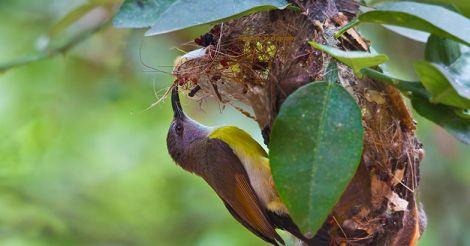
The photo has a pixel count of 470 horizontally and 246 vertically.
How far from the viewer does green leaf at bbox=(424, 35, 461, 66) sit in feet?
6.88

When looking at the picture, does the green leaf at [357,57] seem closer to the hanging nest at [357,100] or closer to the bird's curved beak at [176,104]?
the hanging nest at [357,100]

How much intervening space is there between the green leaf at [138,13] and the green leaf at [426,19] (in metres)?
0.67

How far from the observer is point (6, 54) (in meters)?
5.48

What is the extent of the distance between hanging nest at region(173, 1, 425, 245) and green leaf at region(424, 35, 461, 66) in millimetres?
297

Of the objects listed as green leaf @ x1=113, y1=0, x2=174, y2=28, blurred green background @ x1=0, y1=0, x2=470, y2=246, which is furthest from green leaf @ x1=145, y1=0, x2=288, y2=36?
blurred green background @ x1=0, y1=0, x2=470, y2=246

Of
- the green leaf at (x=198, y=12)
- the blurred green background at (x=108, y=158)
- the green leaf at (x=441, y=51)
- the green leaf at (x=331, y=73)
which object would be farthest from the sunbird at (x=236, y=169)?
the blurred green background at (x=108, y=158)

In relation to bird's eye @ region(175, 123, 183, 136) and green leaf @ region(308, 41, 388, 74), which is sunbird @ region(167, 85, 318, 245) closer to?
bird's eye @ region(175, 123, 183, 136)

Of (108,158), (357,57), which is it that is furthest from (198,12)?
(108,158)

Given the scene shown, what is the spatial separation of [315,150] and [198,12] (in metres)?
0.48

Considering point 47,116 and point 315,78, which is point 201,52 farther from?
point 47,116

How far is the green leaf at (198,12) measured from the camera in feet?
5.99

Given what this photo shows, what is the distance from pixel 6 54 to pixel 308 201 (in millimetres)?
4204

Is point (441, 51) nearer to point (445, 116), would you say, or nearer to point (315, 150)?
point (445, 116)

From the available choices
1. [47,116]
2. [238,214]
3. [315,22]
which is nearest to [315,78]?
[315,22]
